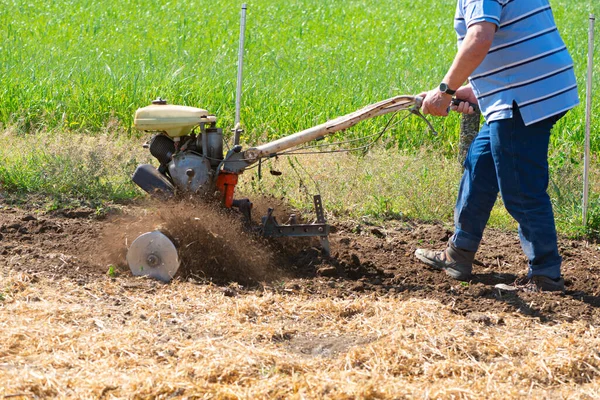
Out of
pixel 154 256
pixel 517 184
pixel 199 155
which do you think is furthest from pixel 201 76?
pixel 517 184

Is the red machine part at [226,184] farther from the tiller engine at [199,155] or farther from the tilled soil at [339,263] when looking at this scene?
the tilled soil at [339,263]

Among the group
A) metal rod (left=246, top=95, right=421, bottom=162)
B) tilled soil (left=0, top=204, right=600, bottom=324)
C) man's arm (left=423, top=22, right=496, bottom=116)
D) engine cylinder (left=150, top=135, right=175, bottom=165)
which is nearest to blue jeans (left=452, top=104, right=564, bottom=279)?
tilled soil (left=0, top=204, right=600, bottom=324)

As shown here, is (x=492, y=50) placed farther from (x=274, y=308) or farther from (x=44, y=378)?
(x=44, y=378)

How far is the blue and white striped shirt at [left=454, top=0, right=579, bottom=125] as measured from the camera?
15.2 ft

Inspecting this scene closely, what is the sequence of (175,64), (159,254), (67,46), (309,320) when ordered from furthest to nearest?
(67,46) → (175,64) → (159,254) → (309,320)

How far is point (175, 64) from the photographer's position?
11914mm

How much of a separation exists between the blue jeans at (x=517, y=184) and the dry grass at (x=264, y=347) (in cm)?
58

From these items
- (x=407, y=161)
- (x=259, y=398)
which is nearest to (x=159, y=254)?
(x=259, y=398)

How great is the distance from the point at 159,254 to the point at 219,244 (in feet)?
1.23

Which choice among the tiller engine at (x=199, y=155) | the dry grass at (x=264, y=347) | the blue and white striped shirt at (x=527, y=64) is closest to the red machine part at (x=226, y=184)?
the tiller engine at (x=199, y=155)

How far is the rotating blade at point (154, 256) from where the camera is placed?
4.92 meters

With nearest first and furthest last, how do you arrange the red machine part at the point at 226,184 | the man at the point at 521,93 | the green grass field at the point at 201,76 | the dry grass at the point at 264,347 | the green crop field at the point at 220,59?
the dry grass at the point at 264,347 < the man at the point at 521,93 < the red machine part at the point at 226,184 < the green grass field at the point at 201,76 < the green crop field at the point at 220,59

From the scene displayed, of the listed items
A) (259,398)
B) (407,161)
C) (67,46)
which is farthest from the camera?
(67,46)

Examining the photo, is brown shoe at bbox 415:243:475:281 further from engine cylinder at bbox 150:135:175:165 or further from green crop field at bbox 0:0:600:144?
green crop field at bbox 0:0:600:144
